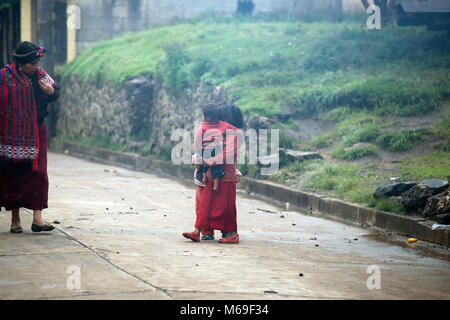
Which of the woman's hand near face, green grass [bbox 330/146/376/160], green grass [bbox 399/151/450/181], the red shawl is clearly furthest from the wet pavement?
green grass [bbox 330/146/376/160]

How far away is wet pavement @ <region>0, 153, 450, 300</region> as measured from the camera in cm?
534

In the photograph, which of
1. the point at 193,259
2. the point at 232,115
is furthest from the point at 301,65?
the point at 193,259

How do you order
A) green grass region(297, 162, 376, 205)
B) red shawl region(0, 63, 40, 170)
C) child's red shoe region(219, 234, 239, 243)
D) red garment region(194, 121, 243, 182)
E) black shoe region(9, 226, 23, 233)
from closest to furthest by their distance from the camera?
red shawl region(0, 63, 40, 170)
black shoe region(9, 226, 23, 233)
child's red shoe region(219, 234, 239, 243)
red garment region(194, 121, 243, 182)
green grass region(297, 162, 376, 205)

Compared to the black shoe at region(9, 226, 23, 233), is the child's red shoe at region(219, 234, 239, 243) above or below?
below

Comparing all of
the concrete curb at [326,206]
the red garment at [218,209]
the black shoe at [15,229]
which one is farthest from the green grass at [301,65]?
the black shoe at [15,229]

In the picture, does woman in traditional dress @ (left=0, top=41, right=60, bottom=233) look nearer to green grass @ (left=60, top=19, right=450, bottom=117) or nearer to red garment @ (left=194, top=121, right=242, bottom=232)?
red garment @ (left=194, top=121, right=242, bottom=232)

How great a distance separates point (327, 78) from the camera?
16625mm

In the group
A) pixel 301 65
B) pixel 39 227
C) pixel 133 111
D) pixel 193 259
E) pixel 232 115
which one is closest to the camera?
pixel 193 259

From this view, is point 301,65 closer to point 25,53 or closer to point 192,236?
point 192,236

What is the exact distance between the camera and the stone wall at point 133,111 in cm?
1756

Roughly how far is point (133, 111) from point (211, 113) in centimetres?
1227

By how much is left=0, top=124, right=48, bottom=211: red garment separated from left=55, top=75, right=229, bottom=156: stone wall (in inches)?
344

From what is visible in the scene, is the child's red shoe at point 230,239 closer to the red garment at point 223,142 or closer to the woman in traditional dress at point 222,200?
the woman in traditional dress at point 222,200
